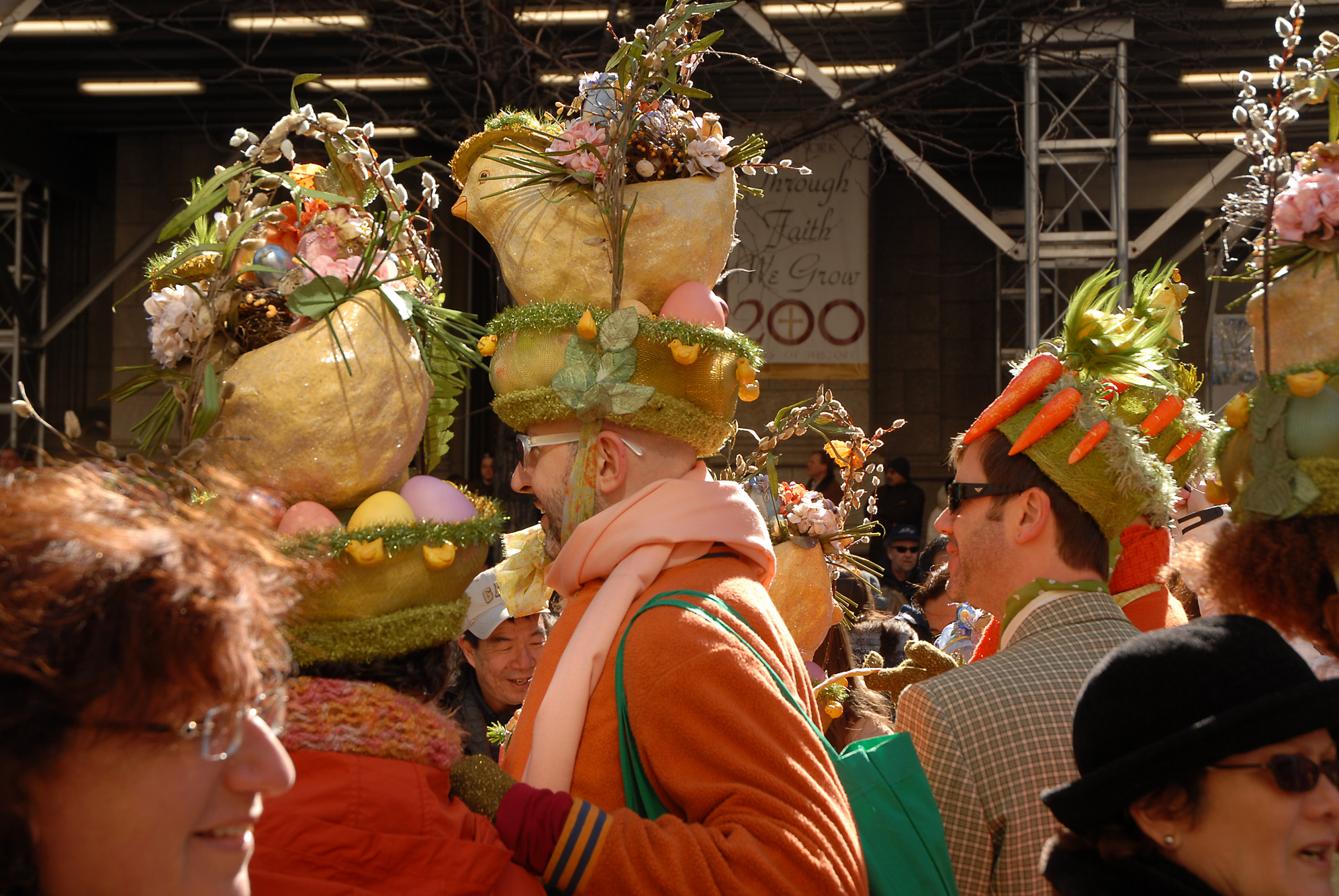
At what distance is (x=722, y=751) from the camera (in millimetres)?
1777

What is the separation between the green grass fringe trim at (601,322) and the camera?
2.38 metres

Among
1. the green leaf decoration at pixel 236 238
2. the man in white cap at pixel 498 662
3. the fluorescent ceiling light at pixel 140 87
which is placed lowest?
the man in white cap at pixel 498 662

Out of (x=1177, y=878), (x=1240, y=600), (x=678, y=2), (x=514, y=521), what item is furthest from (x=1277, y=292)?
(x=514, y=521)

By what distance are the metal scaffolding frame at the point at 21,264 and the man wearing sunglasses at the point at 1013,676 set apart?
10300mm

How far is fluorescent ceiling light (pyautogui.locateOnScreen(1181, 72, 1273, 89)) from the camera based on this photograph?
Answer: 8.57 meters

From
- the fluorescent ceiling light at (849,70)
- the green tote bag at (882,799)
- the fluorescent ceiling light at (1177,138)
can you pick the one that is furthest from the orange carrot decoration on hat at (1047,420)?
the fluorescent ceiling light at (1177,138)

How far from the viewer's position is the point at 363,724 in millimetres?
1787

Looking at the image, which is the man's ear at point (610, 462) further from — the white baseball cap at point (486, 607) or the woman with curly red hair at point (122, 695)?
the white baseball cap at point (486, 607)

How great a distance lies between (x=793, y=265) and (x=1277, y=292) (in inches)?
324

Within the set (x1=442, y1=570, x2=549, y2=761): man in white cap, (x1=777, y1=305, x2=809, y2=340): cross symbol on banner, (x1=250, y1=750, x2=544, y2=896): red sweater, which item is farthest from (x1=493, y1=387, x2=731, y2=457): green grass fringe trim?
(x1=777, y1=305, x2=809, y2=340): cross symbol on banner

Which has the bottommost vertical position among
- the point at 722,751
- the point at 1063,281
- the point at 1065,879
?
the point at 1065,879

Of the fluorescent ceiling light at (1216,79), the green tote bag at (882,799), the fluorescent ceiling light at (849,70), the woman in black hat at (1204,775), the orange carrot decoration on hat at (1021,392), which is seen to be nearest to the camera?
the woman in black hat at (1204,775)

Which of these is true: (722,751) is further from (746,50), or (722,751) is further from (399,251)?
(746,50)

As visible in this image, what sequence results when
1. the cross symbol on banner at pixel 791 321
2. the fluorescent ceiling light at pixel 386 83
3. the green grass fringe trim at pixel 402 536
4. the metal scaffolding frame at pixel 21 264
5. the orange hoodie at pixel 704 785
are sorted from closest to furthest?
the orange hoodie at pixel 704 785 < the green grass fringe trim at pixel 402 536 < the fluorescent ceiling light at pixel 386 83 < the cross symbol on banner at pixel 791 321 < the metal scaffolding frame at pixel 21 264
